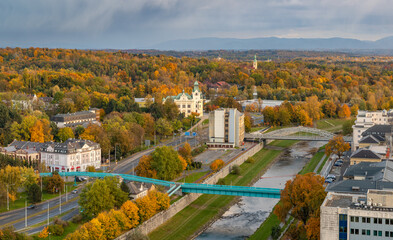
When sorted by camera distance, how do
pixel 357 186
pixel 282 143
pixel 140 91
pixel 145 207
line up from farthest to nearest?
1. pixel 140 91
2. pixel 282 143
3. pixel 145 207
4. pixel 357 186

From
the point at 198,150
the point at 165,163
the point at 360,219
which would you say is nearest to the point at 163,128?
the point at 198,150

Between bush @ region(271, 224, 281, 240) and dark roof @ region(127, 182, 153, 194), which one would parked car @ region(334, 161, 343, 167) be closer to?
bush @ region(271, 224, 281, 240)

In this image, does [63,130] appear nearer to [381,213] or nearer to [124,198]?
[124,198]

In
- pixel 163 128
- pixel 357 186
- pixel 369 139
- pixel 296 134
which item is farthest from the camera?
pixel 296 134

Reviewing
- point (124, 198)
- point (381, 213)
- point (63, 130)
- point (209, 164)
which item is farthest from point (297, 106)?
point (381, 213)

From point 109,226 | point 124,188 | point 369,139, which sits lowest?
point 109,226

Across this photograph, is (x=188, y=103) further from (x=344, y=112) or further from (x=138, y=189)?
(x=138, y=189)

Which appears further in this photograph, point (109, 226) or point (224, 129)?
point (224, 129)
